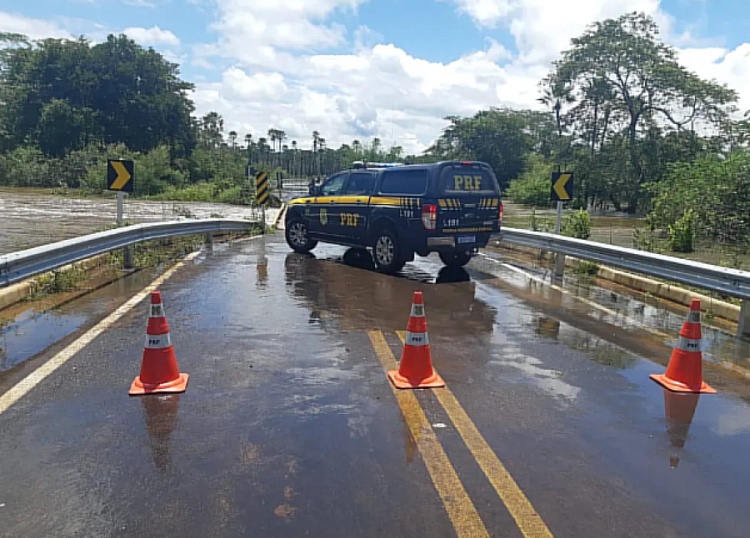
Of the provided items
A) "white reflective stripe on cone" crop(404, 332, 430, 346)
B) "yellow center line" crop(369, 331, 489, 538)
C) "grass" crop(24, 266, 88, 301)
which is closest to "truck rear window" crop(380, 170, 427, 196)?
"grass" crop(24, 266, 88, 301)

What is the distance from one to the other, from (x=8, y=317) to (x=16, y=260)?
2.89 feet

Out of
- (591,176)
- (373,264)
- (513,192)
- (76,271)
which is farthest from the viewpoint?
(513,192)

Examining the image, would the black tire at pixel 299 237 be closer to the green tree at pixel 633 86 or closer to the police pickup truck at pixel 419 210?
the police pickup truck at pixel 419 210

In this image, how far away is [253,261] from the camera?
13367 mm

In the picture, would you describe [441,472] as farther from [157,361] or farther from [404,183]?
[404,183]

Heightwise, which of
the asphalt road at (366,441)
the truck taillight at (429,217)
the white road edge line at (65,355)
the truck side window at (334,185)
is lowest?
the white road edge line at (65,355)

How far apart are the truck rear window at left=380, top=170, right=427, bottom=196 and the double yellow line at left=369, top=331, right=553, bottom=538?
6.51 m

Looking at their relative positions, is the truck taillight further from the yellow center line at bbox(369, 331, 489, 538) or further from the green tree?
the green tree

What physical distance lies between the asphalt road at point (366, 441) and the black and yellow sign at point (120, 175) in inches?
203

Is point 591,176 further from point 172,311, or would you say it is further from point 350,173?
point 172,311

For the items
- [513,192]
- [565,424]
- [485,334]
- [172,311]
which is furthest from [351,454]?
[513,192]

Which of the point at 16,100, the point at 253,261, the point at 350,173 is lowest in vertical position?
the point at 253,261

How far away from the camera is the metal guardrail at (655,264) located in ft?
25.2

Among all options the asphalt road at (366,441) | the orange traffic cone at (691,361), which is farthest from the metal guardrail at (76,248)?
the orange traffic cone at (691,361)
